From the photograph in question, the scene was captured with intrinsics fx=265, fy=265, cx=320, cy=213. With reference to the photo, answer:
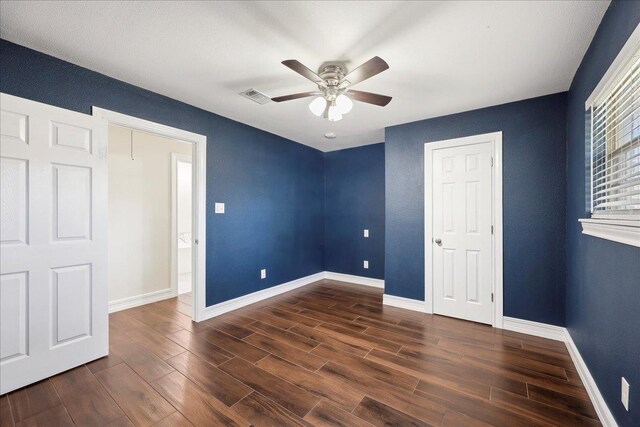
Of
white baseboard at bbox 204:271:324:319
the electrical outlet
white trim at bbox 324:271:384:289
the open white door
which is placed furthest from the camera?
white trim at bbox 324:271:384:289

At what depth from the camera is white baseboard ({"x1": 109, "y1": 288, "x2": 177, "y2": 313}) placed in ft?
11.0

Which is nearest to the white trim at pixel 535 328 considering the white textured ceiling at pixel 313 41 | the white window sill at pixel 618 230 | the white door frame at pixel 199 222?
the white window sill at pixel 618 230

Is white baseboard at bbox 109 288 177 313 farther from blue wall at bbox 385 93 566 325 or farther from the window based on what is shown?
the window

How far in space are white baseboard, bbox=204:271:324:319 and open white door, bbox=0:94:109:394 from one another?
1.09 meters

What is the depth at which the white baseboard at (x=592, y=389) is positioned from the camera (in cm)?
152

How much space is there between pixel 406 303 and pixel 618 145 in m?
2.57

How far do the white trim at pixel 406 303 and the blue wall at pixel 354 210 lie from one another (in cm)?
89

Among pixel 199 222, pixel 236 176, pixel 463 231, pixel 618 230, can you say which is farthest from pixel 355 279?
pixel 618 230

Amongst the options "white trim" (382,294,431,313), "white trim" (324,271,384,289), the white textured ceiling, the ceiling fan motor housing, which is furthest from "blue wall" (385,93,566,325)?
"white trim" (324,271,384,289)

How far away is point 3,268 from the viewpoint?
179 centimetres

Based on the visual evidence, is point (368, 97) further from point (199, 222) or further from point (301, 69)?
point (199, 222)

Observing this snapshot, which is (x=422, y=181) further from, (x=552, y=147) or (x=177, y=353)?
(x=177, y=353)

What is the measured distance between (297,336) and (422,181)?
237cm

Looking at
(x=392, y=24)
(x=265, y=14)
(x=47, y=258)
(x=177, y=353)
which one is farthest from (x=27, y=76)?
(x=392, y=24)
